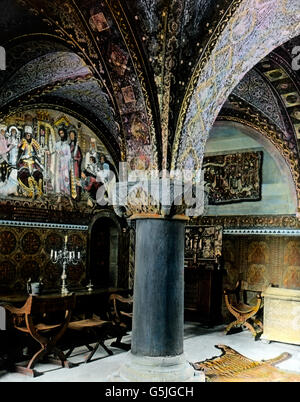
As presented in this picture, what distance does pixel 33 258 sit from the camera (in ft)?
28.8

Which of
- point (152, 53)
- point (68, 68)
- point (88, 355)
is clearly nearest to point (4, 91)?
point (68, 68)

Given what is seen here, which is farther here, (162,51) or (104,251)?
(104,251)

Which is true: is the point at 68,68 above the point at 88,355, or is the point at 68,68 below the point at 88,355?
above

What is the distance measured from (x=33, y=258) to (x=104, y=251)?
7.55ft

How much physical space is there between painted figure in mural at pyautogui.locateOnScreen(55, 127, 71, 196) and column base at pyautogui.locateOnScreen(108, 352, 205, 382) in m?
4.98

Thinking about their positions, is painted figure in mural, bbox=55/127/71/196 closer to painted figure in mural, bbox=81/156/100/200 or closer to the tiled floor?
painted figure in mural, bbox=81/156/100/200

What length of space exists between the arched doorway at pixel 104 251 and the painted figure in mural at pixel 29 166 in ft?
6.17

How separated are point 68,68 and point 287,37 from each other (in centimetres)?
371

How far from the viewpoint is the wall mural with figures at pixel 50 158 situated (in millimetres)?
8406

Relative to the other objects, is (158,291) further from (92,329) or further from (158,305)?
(92,329)

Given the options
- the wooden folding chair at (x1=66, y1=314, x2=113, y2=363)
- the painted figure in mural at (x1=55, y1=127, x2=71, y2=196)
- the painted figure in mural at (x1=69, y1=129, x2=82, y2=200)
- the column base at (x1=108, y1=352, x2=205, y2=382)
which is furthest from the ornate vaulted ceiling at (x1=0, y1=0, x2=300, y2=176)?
the painted figure in mural at (x1=69, y1=129, x2=82, y2=200)

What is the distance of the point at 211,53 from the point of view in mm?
5281

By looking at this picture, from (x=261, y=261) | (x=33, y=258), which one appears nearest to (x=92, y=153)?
(x=33, y=258)
